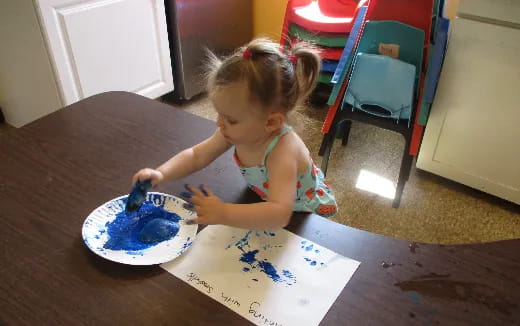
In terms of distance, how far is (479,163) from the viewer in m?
1.72

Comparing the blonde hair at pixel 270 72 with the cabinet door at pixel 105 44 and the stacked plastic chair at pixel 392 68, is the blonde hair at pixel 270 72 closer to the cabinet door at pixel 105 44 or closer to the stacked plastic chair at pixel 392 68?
the stacked plastic chair at pixel 392 68

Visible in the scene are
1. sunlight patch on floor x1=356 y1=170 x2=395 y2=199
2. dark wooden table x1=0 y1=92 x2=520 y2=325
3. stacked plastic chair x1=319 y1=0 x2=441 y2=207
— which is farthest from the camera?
sunlight patch on floor x1=356 y1=170 x2=395 y2=199

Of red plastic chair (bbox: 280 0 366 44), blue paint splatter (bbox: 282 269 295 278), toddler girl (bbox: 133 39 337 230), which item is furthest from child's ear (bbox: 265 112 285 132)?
red plastic chair (bbox: 280 0 366 44)

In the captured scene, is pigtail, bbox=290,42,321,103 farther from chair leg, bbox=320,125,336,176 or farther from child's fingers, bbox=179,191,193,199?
chair leg, bbox=320,125,336,176

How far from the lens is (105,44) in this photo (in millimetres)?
1953

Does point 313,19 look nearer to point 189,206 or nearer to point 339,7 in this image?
point 339,7

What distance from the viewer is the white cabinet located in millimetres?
1746

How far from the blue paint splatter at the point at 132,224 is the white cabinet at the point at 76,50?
1.27 m

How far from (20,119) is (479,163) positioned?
2.22 m

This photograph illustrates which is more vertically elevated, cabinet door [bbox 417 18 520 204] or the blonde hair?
the blonde hair

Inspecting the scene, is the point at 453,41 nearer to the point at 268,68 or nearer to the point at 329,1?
the point at 329,1

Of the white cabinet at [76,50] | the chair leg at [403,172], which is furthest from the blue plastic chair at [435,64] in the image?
the white cabinet at [76,50]

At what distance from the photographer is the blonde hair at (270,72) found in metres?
0.71

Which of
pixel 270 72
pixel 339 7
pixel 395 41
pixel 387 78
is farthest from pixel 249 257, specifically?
pixel 339 7
